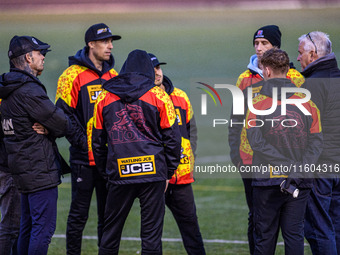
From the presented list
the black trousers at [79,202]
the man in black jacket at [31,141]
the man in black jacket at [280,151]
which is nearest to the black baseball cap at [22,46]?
the man in black jacket at [31,141]

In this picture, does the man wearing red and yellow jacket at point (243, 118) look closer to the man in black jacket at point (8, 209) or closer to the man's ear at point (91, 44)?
the man's ear at point (91, 44)

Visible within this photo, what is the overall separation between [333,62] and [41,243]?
9.26ft

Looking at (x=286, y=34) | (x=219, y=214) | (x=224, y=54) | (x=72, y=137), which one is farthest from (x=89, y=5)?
(x=72, y=137)

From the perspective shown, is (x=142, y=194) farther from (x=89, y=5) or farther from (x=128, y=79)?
(x=89, y=5)

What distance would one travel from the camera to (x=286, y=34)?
25141mm

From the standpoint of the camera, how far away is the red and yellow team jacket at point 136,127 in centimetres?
426

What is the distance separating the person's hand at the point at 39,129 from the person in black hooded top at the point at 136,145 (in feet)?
1.44

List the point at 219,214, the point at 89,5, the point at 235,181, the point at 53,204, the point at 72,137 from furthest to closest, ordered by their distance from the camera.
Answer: the point at 89,5
the point at 235,181
the point at 219,214
the point at 72,137
the point at 53,204

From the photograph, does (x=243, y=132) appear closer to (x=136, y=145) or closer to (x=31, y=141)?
(x=136, y=145)

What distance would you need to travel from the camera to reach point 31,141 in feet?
14.7

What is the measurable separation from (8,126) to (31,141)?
23cm

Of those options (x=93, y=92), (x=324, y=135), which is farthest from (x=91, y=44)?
(x=324, y=135)

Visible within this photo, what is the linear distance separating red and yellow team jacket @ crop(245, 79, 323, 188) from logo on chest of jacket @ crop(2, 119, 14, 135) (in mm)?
1891

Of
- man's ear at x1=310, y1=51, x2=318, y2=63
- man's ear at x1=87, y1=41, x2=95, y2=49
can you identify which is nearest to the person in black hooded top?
man's ear at x1=87, y1=41, x2=95, y2=49
